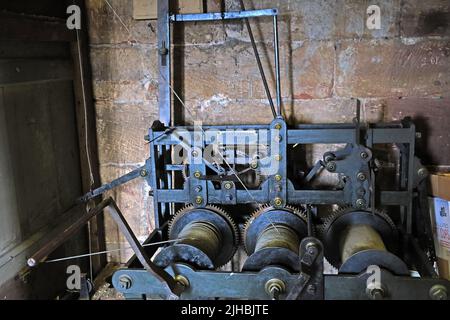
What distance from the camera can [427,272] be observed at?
1.58 meters

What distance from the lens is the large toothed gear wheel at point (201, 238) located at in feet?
5.08

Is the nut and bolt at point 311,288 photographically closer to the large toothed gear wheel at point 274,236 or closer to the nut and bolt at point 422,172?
the large toothed gear wheel at point 274,236

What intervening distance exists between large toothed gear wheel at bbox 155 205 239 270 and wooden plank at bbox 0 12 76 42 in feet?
2.83

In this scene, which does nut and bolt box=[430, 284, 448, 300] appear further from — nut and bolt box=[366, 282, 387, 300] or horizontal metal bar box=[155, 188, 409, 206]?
horizontal metal bar box=[155, 188, 409, 206]

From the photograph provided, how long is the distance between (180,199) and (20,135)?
0.65 meters

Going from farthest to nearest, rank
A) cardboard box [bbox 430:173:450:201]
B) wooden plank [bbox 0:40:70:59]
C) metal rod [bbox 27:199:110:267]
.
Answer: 1. cardboard box [bbox 430:173:450:201]
2. wooden plank [bbox 0:40:70:59]
3. metal rod [bbox 27:199:110:267]

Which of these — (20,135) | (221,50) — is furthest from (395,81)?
(20,135)

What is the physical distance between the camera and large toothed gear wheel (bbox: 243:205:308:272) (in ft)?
4.99

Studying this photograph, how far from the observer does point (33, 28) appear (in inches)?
67.7

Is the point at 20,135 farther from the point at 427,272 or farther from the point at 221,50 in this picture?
the point at 427,272

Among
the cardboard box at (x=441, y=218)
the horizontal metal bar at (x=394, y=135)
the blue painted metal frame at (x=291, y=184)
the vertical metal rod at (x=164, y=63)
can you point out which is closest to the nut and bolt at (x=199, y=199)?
the blue painted metal frame at (x=291, y=184)

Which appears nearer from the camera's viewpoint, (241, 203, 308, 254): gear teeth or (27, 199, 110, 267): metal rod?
(27, 199, 110, 267): metal rod

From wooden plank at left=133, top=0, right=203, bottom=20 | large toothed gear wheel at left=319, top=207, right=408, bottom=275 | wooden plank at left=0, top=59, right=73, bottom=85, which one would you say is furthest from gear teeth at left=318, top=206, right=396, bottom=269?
wooden plank at left=0, top=59, right=73, bottom=85

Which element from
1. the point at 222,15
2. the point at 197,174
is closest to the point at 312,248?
the point at 197,174
